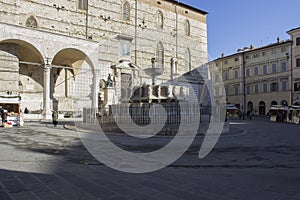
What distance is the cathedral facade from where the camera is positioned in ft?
70.1

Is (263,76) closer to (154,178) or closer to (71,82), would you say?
(71,82)

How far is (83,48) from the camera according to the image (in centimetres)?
2381

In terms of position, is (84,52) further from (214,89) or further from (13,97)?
(214,89)

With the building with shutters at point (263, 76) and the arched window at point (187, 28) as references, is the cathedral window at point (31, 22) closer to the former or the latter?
the arched window at point (187, 28)

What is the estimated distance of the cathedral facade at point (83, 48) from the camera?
2138 centimetres

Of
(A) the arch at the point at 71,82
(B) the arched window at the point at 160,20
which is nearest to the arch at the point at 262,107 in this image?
(B) the arched window at the point at 160,20

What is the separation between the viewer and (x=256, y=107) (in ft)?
136

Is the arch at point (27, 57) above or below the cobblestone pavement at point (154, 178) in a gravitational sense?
above

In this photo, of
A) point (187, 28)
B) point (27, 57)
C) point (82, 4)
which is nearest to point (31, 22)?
point (27, 57)

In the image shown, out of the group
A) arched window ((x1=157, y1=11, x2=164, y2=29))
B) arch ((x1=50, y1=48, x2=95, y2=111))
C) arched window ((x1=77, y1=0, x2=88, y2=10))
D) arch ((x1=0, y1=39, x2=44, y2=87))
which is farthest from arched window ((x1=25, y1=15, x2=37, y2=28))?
arched window ((x1=157, y1=11, x2=164, y2=29))

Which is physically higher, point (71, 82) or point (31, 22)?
point (31, 22)

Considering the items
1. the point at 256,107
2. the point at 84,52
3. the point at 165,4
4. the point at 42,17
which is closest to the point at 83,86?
the point at 84,52

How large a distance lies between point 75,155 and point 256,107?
1541 inches

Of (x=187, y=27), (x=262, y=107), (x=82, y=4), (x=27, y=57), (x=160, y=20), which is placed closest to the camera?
(x=27, y=57)
